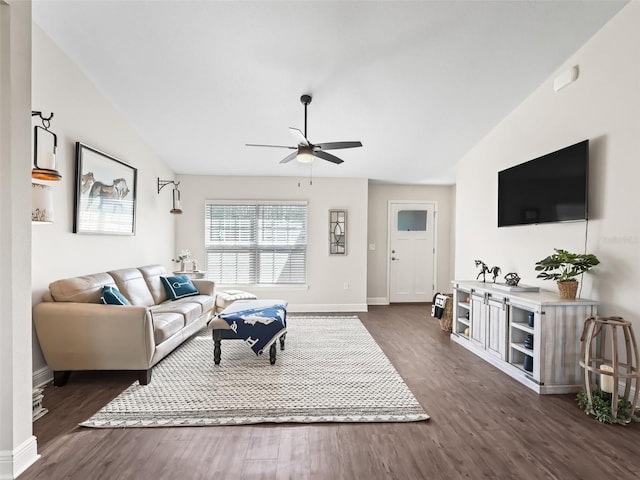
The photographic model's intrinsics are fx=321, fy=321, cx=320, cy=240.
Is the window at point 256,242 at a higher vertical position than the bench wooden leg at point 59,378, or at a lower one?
higher

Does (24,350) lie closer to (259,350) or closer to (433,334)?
(259,350)

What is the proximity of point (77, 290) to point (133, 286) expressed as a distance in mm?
890

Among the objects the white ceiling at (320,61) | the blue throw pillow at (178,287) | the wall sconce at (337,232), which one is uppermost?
the white ceiling at (320,61)

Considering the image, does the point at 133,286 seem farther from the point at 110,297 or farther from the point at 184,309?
the point at 110,297

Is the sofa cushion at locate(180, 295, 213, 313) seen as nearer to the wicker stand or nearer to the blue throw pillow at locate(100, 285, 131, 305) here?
the blue throw pillow at locate(100, 285, 131, 305)

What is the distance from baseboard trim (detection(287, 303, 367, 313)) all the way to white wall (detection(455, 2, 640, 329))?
278cm

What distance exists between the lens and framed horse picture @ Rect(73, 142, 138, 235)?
3.27 meters

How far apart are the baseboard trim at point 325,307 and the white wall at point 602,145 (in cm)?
278

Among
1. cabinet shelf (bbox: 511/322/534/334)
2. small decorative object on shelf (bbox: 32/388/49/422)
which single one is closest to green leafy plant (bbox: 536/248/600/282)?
cabinet shelf (bbox: 511/322/534/334)

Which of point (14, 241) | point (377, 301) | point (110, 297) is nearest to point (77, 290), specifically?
point (110, 297)

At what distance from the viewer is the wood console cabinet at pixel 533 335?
8.83 ft

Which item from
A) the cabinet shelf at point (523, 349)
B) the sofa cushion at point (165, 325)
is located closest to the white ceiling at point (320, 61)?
the sofa cushion at point (165, 325)

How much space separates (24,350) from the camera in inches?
70.4

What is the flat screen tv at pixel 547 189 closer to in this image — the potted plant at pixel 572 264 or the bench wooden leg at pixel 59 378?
the potted plant at pixel 572 264
